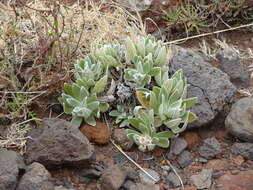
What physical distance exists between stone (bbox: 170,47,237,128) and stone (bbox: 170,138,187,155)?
0.40 ft

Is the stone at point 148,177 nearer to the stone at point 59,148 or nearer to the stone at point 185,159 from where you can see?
the stone at point 185,159

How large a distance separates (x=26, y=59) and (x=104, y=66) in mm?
511

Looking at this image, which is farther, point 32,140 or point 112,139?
point 112,139

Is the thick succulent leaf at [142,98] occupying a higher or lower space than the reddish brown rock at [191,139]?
higher

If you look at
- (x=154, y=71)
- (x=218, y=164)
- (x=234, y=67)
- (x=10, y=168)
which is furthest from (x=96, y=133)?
(x=234, y=67)

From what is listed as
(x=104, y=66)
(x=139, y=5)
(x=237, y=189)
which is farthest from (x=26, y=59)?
(x=237, y=189)

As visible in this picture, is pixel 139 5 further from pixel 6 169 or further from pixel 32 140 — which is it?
pixel 6 169

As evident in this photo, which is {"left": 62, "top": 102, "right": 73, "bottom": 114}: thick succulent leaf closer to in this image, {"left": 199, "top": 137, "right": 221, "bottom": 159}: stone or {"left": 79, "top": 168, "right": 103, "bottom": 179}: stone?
{"left": 79, "top": 168, "right": 103, "bottom": 179}: stone

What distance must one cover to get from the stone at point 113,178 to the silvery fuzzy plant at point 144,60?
2.12ft

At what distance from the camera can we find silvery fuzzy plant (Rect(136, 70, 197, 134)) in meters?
3.14

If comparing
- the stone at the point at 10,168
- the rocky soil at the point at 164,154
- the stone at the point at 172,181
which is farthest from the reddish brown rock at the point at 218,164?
the stone at the point at 10,168

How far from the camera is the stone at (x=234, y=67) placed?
3.73m

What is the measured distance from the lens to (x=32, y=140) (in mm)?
3010

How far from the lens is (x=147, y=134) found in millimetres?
3162
